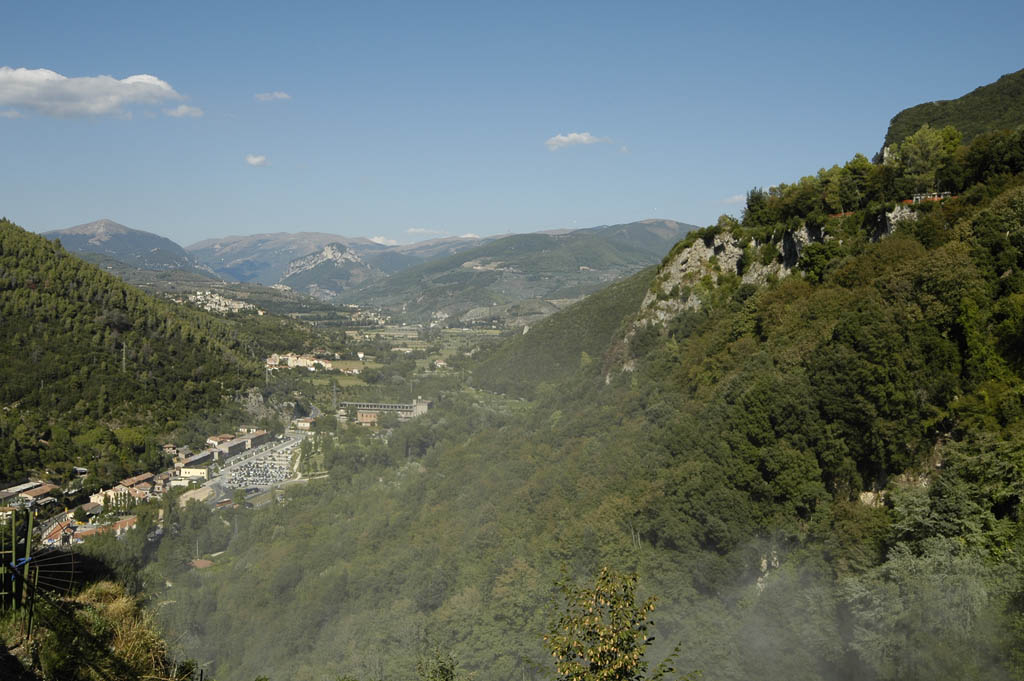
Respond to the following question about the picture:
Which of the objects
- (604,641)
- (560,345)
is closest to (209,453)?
(560,345)

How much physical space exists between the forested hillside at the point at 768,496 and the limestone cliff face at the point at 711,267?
0.77 feet

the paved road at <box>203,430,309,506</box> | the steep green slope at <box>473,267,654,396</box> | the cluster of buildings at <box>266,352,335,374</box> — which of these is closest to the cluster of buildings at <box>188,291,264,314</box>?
the cluster of buildings at <box>266,352,335,374</box>

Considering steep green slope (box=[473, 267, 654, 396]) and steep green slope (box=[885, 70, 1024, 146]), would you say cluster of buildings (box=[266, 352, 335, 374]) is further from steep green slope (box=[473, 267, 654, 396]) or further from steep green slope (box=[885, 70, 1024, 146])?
steep green slope (box=[885, 70, 1024, 146])

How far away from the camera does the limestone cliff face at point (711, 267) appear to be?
1292 inches

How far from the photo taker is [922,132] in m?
29.9

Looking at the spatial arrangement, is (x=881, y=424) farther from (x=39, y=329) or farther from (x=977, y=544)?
(x=39, y=329)

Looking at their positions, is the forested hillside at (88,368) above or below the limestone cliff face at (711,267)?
below

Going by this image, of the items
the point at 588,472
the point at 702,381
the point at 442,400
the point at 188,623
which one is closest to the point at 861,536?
the point at 702,381

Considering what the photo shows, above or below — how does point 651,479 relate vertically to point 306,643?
above

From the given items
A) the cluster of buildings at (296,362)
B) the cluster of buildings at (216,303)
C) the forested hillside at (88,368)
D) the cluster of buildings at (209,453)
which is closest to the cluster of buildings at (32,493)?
the forested hillside at (88,368)

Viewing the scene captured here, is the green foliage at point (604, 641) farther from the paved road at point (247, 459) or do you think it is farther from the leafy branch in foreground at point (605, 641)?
the paved road at point (247, 459)

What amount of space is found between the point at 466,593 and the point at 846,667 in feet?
67.8

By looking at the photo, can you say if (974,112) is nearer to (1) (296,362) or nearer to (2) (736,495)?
(2) (736,495)

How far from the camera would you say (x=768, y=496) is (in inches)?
890
